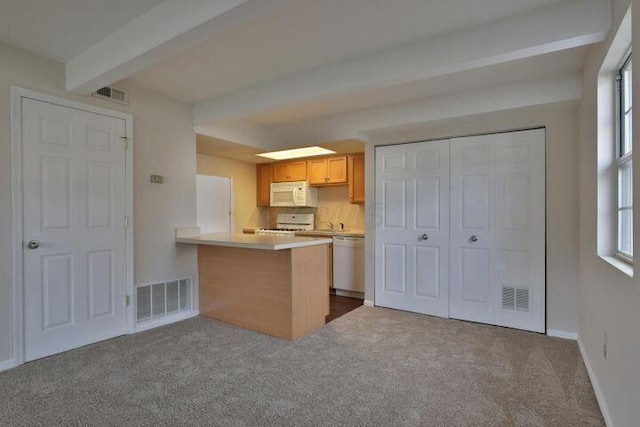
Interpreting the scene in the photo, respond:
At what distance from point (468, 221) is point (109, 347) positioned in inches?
142

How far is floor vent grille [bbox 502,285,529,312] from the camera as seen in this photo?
3.42 m

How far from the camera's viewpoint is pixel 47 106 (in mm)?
2797

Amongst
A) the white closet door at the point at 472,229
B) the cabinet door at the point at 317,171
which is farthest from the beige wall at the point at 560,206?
the cabinet door at the point at 317,171

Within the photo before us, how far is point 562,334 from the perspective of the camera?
322 centimetres

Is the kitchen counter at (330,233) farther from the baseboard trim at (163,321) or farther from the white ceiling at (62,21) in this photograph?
the white ceiling at (62,21)

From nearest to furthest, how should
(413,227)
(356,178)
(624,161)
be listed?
(624,161) → (413,227) → (356,178)

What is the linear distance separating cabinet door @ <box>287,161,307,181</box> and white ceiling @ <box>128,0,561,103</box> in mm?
2483

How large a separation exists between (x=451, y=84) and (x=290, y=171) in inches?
125

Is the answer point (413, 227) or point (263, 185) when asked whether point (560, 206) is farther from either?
point (263, 185)

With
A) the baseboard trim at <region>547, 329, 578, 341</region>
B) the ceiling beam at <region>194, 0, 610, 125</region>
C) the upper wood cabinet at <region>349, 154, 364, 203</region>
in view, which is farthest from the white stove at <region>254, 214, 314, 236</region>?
the baseboard trim at <region>547, 329, 578, 341</region>

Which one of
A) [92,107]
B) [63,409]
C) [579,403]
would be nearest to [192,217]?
[92,107]

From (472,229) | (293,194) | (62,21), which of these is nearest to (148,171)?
(62,21)

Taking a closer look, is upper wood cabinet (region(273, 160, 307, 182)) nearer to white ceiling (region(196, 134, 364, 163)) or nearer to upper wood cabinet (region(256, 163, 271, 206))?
upper wood cabinet (region(256, 163, 271, 206))

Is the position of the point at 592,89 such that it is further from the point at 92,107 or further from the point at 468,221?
the point at 92,107
